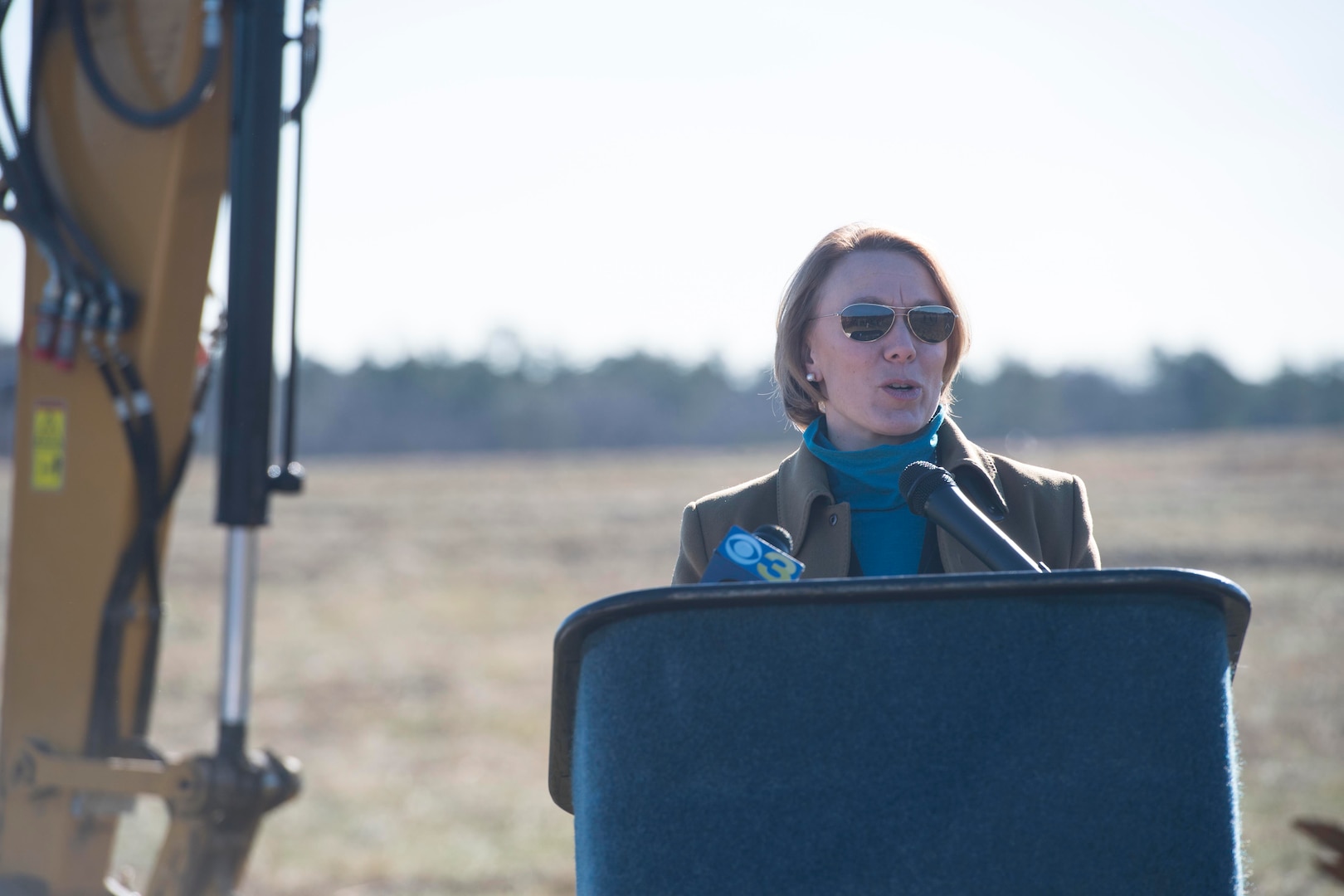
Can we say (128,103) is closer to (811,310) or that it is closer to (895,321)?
(811,310)

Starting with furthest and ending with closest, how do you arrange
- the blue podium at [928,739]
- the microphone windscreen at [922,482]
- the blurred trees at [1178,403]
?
the blurred trees at [1178,403], the microphone windscreen at [922,482], the blue podium at [928,739]

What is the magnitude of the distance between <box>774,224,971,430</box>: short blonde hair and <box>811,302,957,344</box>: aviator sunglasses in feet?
0.29

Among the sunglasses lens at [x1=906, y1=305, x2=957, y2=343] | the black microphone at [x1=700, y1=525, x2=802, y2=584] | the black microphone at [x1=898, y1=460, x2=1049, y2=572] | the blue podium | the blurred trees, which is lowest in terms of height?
the blurred trees

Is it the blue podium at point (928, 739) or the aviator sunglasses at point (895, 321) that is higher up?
the aviator sunglasses at point (895, 321)

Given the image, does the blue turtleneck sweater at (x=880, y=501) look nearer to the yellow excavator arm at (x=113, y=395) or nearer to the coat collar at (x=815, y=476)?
the coat collar at (x=815, y=476)

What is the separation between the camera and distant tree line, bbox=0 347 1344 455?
50969 mm

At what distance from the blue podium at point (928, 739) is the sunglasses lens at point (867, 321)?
719mm

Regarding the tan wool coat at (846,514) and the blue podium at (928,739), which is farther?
the tan wool coat at (846,514)

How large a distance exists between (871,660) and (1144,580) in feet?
0.86

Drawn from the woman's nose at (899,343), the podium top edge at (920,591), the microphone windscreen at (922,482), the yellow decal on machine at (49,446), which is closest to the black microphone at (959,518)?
the microphone windscreen at (922,482)

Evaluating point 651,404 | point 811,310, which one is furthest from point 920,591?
point 651,404

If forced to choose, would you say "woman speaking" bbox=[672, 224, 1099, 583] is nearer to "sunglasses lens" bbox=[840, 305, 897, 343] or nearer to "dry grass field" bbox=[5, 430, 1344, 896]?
"sunglasses lens" bbox=[840, 305, 897, 343]

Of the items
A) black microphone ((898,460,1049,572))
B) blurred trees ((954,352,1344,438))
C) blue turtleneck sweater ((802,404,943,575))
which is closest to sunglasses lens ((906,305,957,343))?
blue turtleneck sweater ((802,404,943,575))

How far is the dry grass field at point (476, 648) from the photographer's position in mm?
6926
